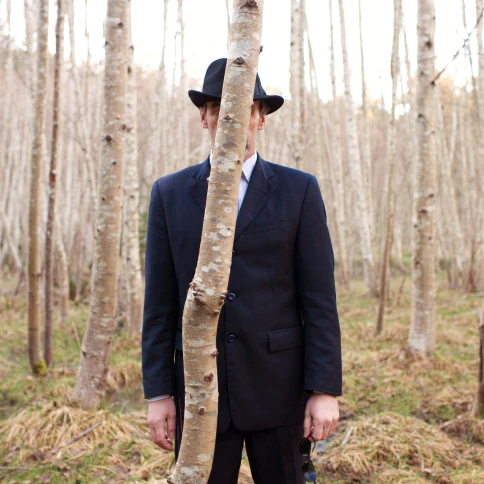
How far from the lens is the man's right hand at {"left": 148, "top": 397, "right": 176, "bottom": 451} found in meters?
1.64

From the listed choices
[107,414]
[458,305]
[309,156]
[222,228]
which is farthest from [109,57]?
[309,156]

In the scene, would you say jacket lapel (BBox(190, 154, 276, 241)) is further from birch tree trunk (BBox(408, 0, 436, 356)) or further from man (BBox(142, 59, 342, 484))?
birch tree trunk (BBox(408, 0, 436, 356))

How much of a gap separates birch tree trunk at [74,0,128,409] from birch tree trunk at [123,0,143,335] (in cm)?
249

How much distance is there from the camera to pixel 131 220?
629 centimetres

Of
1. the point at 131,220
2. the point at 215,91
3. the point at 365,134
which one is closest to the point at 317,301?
the point at 215,91

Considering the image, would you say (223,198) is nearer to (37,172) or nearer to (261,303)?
(261,303)

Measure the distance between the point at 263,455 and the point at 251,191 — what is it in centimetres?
89

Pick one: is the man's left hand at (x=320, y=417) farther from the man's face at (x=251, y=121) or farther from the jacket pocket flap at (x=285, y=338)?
the man's face at (x=251, y=121)

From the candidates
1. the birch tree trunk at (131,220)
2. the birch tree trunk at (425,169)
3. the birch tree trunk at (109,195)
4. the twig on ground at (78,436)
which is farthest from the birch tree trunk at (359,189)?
the twig on ground at (78,436)

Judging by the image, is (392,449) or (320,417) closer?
(320,417)

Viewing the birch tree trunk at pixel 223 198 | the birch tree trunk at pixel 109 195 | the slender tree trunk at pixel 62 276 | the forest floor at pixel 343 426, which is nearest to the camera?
the birch tree trunk at pixel 223 198

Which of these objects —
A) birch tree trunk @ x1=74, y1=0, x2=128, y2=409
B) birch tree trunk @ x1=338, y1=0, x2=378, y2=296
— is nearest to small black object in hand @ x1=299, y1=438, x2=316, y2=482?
birch tree trunk @ x1=74, y1=0, x2=128, y2=409

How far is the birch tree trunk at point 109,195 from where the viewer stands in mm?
3686

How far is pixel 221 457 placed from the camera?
5.38 feet
